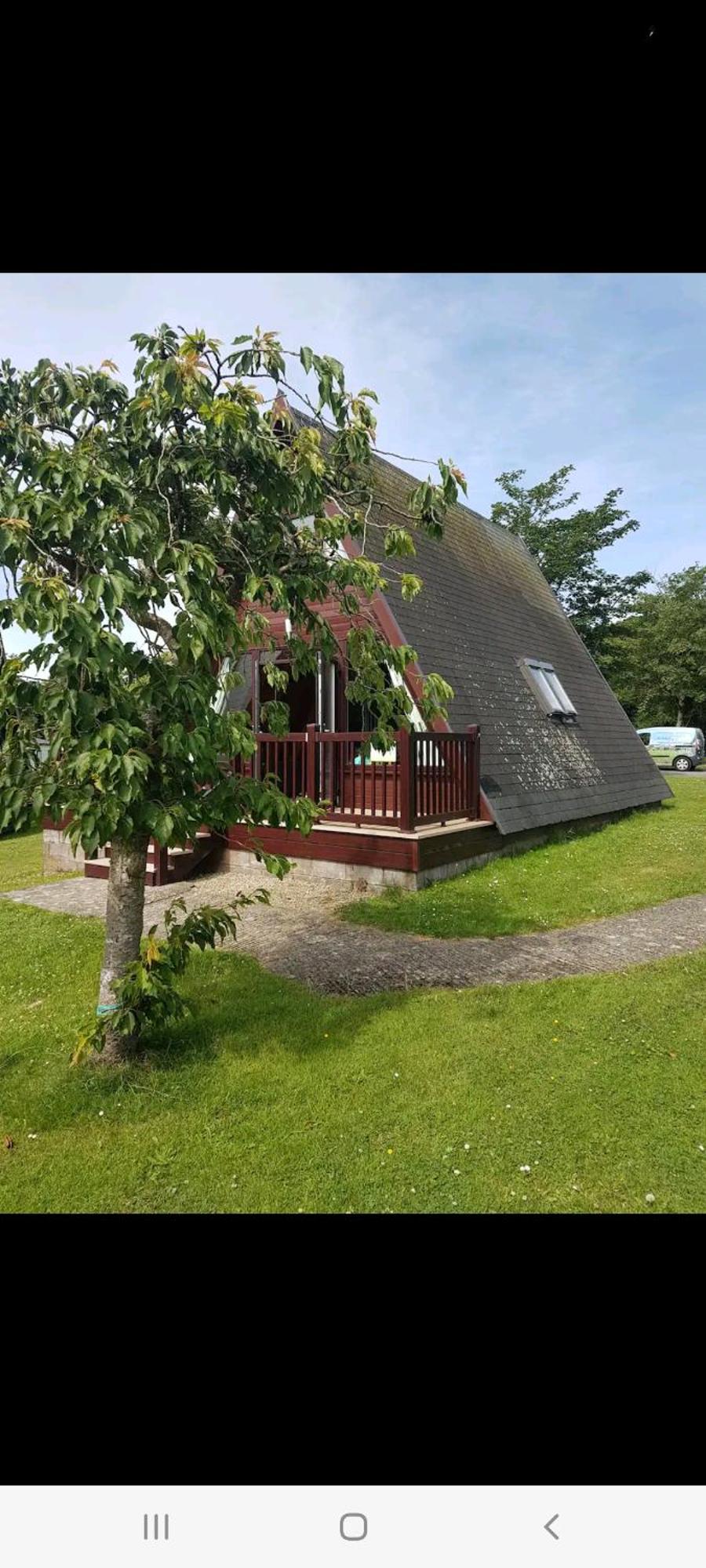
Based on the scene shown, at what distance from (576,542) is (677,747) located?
9.42 metres

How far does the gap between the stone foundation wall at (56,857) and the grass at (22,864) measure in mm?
142

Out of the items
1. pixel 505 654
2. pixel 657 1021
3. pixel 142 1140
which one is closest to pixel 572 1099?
pixel 657 1021

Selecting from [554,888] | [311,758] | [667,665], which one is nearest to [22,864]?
[311,758]

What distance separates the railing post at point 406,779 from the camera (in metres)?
6.53

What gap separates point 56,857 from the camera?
902 cm

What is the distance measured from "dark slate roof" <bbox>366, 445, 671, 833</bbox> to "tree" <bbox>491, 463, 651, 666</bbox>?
11.9 metres

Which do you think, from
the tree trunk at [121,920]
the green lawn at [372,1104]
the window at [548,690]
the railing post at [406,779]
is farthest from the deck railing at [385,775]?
the window at [548,690]

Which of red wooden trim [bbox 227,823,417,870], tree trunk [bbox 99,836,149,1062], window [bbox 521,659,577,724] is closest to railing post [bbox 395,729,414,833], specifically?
red wooden trim [bbox 227,823,417,870]

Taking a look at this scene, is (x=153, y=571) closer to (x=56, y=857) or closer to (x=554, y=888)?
(x=554, y=888)

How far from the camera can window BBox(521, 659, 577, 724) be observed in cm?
1064

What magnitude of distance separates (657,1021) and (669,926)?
2.12m
